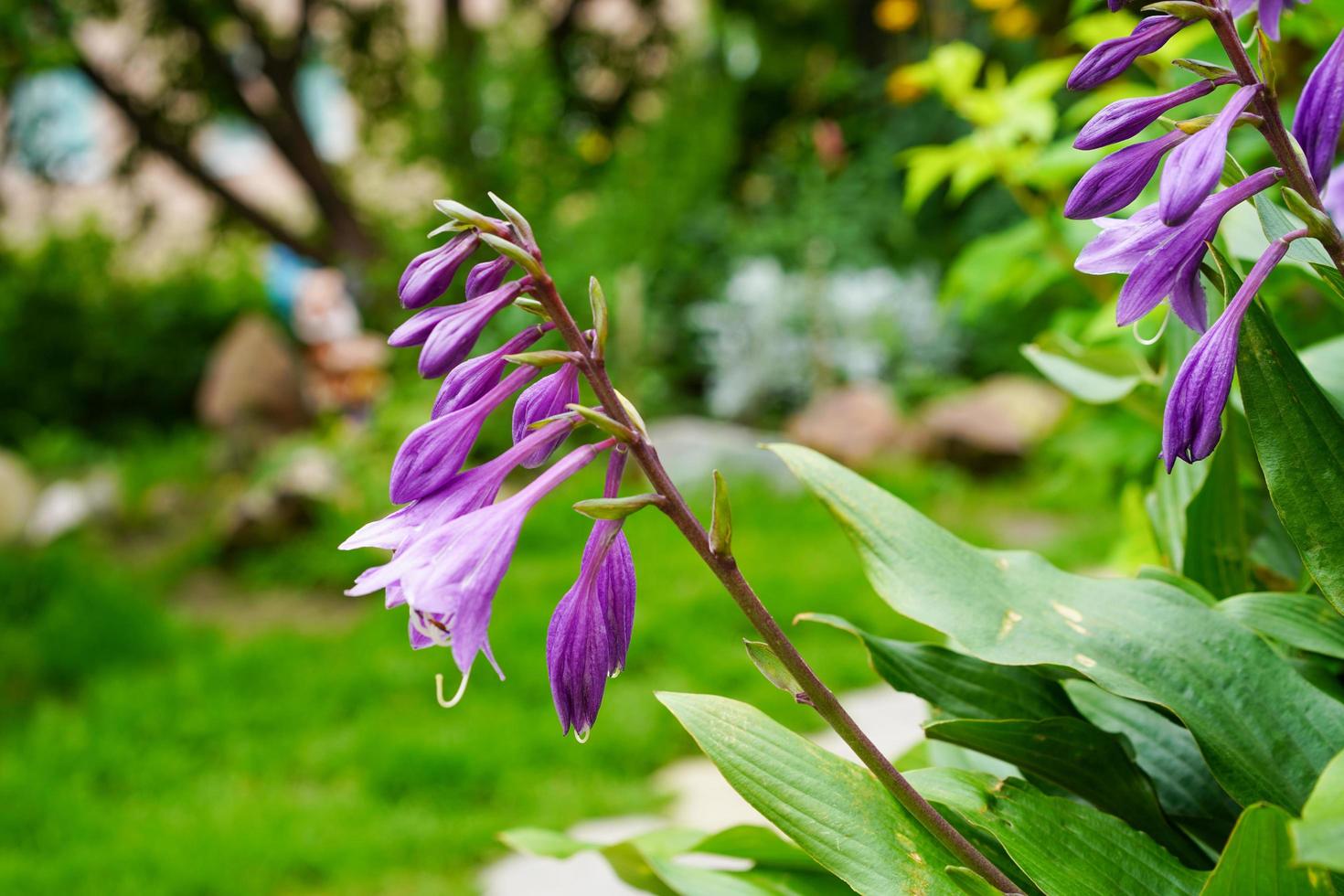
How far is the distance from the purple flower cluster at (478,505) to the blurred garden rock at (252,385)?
6862 millimetres

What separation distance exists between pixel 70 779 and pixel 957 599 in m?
3.26

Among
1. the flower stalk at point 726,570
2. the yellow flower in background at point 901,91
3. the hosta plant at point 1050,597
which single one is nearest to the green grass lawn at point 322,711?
the hosta plant at point 1050,597

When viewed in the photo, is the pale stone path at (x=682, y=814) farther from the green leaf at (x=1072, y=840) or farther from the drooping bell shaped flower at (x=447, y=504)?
the drooping bell shaped flower at (x=447, y=504)

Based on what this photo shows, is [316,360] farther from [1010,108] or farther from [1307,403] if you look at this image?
[1307,403]

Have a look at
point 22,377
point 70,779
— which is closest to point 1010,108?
point 70,779

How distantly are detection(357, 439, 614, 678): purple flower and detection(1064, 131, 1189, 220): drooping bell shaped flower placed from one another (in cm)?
38

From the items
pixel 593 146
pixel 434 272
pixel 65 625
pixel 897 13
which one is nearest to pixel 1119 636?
pixel 434 272

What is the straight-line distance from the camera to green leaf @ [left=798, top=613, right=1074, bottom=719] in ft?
3.54

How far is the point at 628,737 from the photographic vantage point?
3.40m

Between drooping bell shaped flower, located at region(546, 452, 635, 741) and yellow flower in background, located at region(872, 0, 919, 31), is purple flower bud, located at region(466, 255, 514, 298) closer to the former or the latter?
drooping bell shaped flower, located at region(546, 452, 635, 741)

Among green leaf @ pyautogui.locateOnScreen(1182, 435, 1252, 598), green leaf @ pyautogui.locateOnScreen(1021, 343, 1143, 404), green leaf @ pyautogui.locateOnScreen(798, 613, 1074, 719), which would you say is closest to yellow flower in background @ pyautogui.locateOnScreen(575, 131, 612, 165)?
green leaf @ pyautogui.locateOnScreen(1021, 343, 1143, 404)

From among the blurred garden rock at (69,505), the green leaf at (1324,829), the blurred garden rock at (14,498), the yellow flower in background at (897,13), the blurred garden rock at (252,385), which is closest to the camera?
the green leaf at (1324,829)

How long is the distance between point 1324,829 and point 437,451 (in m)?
0.59

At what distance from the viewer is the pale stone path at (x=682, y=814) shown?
2.35m
